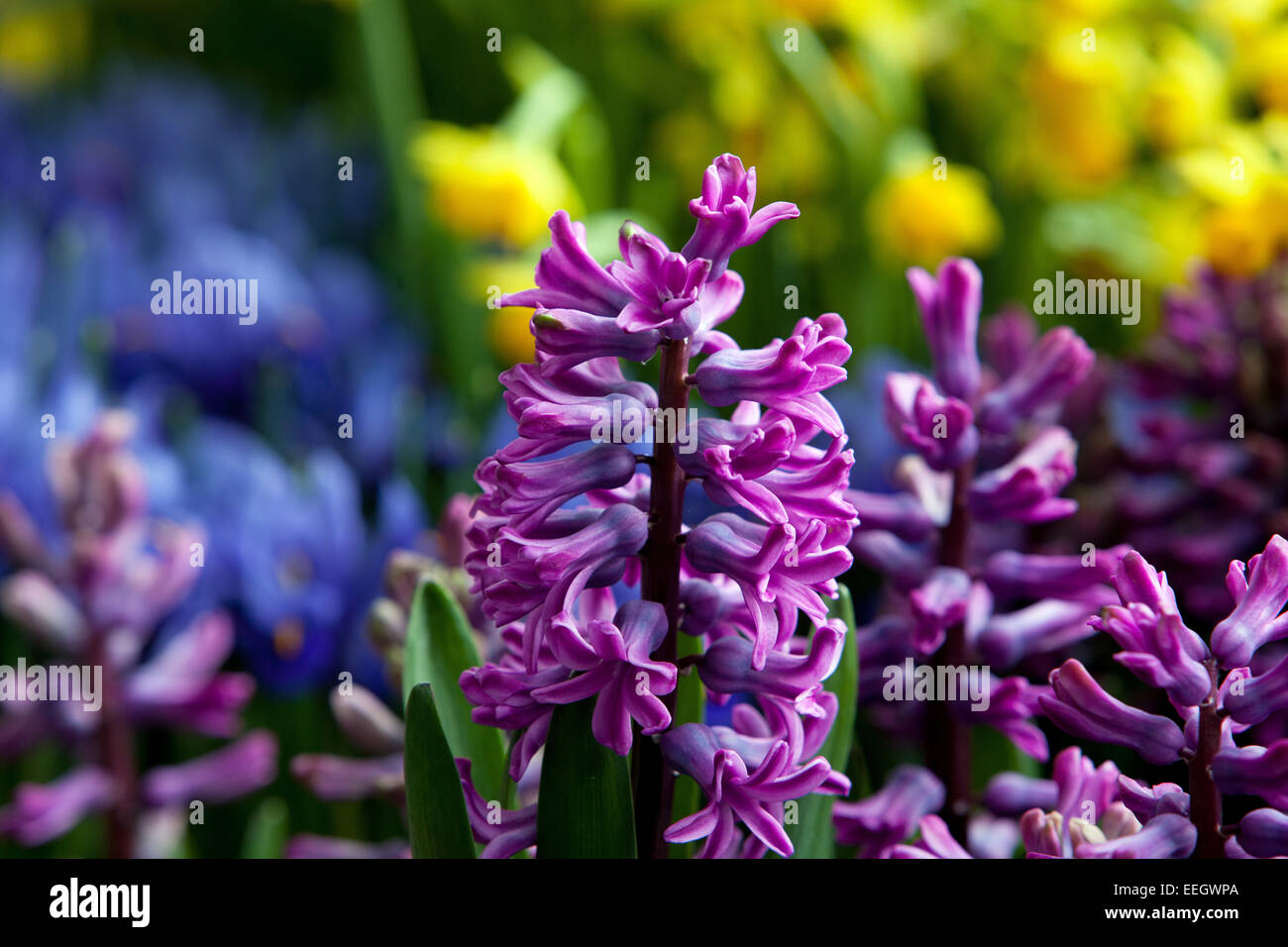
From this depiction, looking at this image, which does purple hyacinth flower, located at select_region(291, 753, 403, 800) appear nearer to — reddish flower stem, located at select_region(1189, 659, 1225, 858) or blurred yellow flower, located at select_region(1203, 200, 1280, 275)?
reddish flower stem, located at select_region(1189, 659, 1225, 858)

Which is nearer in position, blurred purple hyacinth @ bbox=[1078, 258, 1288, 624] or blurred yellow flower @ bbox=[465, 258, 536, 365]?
blurred purple hyacinth @ bbox=[1078, 258, 1288, 624]

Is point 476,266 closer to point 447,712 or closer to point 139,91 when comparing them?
point 447,712

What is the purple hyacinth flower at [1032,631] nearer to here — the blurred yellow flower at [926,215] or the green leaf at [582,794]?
the green leaf at [582,794]

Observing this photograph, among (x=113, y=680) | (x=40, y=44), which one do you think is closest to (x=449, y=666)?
(x=113, y=680)

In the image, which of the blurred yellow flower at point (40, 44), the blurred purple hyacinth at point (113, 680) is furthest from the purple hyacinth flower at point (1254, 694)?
the blurred yellow flower at point (40, 44)

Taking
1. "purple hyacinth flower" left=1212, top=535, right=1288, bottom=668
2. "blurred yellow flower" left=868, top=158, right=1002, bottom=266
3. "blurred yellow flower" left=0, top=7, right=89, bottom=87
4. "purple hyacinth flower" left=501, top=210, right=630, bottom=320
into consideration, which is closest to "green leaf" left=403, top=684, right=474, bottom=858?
"purple hyacinth flower" left=501, top=210, right=630, bottom=320

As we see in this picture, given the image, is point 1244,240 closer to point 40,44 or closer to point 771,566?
point 771,566

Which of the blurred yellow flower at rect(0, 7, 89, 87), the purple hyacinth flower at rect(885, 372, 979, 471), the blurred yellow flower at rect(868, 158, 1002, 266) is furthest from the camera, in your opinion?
the blurred yellow flower at rect(0, 7, 89, 87)
